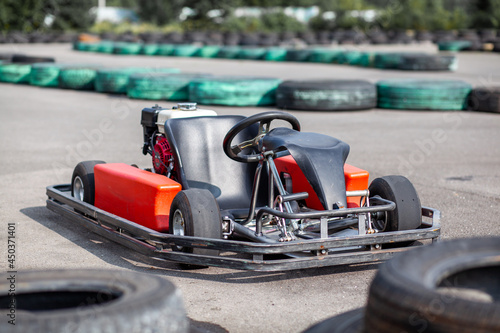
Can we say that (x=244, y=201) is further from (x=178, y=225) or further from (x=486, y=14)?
(x=486, y=14)

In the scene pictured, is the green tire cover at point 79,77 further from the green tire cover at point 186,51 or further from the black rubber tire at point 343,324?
the black rubber tire at point 343,324

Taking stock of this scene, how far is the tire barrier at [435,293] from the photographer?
1874mm

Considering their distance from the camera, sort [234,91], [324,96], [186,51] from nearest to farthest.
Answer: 1. [324,96]
2. [234,91]
3. [186,51]

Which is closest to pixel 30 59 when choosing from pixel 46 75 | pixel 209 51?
pixel 46 75

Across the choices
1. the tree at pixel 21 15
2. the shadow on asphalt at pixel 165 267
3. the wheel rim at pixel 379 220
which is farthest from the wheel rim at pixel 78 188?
the tree at pixel 21 15

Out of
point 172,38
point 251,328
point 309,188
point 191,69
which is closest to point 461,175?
point 309,188

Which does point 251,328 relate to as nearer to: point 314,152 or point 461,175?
point 314,152

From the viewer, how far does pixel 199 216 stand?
3.54m

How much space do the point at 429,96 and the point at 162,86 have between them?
14.1 feet

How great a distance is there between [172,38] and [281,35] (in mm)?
5890

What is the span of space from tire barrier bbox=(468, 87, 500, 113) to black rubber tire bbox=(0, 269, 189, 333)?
30.5ft

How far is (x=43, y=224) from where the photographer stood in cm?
463

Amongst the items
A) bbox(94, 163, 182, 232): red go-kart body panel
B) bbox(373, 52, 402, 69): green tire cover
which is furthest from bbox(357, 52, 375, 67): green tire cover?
bbox(94, 163, 182, 232): red go-kart body panel

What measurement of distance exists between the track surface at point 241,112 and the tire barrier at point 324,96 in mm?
211
